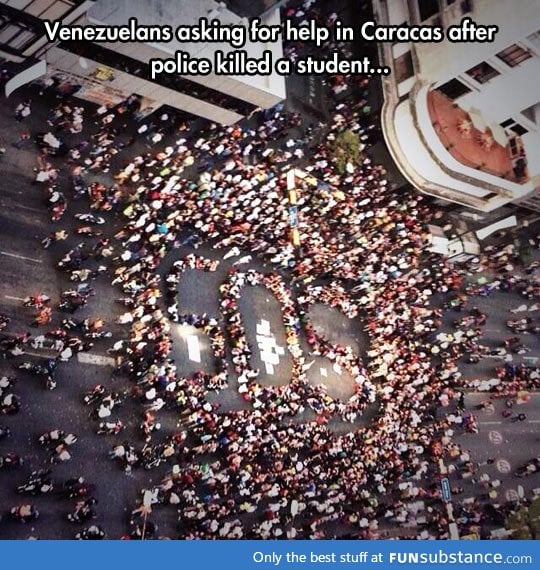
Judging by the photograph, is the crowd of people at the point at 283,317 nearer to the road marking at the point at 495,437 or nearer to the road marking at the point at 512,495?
the road marking at the point at 495,437

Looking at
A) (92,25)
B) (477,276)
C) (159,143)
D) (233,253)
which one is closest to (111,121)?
(159,143)

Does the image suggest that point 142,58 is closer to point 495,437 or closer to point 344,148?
point 344,148

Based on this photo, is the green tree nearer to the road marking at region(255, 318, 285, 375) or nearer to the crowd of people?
the crowd of people

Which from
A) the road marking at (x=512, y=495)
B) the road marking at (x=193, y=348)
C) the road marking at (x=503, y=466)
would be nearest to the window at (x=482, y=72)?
the road marking at (x=193, y=348)

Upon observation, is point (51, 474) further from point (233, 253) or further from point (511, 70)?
point (511, 70)

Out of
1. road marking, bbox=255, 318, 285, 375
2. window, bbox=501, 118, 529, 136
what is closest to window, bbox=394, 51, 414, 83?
window, bbox=501, 118, 529, 136

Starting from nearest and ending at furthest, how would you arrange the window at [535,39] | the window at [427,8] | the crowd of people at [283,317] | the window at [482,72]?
the crowd of people at [283,317], the window at [535,39], the window at [427,8], the window at [482,72]
